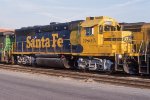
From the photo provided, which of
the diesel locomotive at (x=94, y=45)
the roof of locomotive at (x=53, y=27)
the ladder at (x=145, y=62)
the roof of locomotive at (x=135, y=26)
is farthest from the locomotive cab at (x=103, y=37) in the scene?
the ladder at (x=145, y=62)

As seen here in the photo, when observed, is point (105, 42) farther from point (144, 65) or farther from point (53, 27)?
point (53, 27)

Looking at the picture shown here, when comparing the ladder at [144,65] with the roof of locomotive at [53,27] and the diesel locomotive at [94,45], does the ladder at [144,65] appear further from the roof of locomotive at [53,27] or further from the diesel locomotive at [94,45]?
the roof of locomotive at [53,27]

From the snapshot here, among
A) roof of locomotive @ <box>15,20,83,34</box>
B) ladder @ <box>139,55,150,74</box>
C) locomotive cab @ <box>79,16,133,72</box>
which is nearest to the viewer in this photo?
ladder @ <box>139,55,150,74</box>

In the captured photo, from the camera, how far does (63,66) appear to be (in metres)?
23.0

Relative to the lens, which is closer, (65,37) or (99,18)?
(99,18)

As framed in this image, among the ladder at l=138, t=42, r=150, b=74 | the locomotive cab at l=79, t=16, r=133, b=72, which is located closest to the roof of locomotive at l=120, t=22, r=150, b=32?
the locomotive cab at l=79, t=16, r=133, b=72

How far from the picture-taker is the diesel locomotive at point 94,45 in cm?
1872

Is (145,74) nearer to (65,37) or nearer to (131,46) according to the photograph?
(131,46)

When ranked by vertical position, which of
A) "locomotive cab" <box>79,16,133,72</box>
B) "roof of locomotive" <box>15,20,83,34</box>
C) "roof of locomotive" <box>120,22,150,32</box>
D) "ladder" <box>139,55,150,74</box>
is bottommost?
"ladder" <box>139,55,150,74</box>

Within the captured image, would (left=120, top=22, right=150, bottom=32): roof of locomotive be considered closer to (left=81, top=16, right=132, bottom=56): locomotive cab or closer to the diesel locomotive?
the diesel locomotive

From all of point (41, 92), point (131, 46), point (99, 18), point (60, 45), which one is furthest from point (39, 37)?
point (41, 92)

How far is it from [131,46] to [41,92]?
882 centimetres

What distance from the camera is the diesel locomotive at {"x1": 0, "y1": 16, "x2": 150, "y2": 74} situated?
61.4 ft

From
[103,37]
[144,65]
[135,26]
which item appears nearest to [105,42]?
[103,37]
